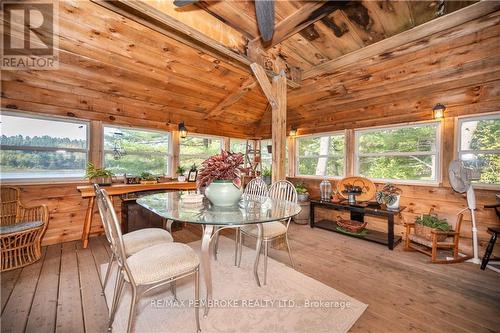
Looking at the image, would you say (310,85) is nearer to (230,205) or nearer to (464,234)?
(230,205)

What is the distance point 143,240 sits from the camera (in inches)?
72.1

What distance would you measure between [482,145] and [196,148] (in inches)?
189

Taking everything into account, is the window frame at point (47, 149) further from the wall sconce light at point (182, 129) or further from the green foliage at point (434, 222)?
the green foliage at point (434, 222)

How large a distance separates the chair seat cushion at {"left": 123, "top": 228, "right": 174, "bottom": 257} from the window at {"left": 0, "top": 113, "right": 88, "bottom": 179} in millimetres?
2256

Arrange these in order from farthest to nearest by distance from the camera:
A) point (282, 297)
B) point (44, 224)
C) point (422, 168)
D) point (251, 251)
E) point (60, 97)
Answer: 1. point (422, 168)
2. point (60, 97)
3. point (251, 251)
4. point (44, 224)
5. point (282, 297)

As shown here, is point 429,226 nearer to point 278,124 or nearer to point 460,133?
point 460,133

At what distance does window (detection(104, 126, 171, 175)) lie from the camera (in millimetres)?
3664

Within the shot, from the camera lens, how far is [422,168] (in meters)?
3.32

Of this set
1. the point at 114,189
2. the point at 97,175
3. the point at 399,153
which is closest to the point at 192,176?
the point at 114,189

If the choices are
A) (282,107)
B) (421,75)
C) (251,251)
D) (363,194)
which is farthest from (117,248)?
(421,75)

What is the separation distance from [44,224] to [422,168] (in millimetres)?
5318

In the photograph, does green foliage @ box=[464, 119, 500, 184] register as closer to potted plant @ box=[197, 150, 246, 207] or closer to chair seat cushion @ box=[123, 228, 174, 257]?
potted plant @ box=[197, 150, 246, 207]

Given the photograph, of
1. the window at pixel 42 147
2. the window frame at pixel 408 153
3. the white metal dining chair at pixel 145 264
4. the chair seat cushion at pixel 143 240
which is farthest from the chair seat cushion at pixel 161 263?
the window frame at pixel 408 153

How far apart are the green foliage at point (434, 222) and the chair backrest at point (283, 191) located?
1.89 metres
